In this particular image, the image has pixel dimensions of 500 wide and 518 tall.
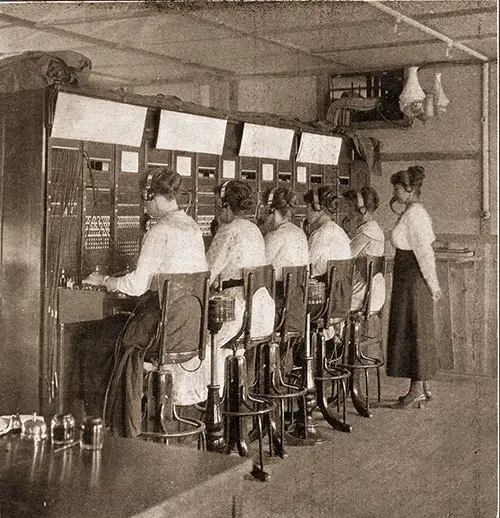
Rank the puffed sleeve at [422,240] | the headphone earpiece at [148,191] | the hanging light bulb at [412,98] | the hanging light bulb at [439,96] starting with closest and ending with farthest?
the headphone earpiece at [148,191] → the puffed sleeve at [422,240] → the hanging light bulb at [412,98] → the hanging light bulb at [439,96]

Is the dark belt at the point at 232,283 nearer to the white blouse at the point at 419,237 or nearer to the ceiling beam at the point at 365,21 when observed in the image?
the white blouse at the point at 419,237

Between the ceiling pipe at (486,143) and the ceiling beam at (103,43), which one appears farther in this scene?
the ceiling pipe at (486,143)

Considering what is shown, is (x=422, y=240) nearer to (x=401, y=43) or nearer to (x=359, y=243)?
(x=359, y=243)

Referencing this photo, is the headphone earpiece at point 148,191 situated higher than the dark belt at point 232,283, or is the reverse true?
the headphone earpiece at point 148,191

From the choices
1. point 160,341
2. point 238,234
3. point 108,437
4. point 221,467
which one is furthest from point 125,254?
point 221,467

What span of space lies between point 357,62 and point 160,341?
4.48m

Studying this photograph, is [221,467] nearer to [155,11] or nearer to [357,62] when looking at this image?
[155,11]

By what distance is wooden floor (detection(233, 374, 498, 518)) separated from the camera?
3.95m

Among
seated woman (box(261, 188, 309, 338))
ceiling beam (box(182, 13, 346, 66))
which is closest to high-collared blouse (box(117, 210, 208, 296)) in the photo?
seated woman (box(261, 188, 309, 338))

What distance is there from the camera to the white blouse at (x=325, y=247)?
5.44 metres

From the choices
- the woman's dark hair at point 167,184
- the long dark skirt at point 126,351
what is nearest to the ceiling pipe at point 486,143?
the woman's dark hair at point 167,184

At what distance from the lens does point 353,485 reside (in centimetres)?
421

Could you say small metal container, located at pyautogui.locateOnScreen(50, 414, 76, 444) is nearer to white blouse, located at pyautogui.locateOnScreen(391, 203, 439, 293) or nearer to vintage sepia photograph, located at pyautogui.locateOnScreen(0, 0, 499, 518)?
vintage sepia photograph, located at pyautogui.locateOnScreen(0, 0, 499, 518)

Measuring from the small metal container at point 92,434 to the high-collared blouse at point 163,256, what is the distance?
1921mm
